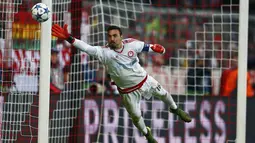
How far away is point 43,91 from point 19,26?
1.41 meters

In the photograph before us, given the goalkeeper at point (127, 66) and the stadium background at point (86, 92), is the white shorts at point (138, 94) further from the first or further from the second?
the stadium background at point (86, 92)

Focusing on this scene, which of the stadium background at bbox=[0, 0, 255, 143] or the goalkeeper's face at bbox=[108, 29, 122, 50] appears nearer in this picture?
the goalkeeper's face at bbox=[108, 29, 122, 50]

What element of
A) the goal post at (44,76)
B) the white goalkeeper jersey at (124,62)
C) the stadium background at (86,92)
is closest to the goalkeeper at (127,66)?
the white goalkeeper jersey at (124,62)

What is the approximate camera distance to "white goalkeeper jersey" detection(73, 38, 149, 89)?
34.7ft

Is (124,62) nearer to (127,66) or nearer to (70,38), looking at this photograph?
(127,66)

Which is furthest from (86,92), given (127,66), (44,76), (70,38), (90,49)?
(70,38)

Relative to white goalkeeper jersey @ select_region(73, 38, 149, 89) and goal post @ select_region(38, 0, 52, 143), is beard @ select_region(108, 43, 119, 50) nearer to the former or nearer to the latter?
white goalkeeper jersey @ select_region(73, 38, 149, 89)

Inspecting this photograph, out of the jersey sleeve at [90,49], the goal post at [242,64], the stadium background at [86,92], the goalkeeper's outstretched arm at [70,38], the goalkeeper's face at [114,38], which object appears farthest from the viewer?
the stadium background at [86,92]

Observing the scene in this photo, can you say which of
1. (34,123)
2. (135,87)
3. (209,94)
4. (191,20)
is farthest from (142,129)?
(191,20)

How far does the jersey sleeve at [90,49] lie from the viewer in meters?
10.2

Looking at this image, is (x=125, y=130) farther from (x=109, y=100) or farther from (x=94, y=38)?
(x=94, y=38)

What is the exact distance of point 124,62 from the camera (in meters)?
10.6

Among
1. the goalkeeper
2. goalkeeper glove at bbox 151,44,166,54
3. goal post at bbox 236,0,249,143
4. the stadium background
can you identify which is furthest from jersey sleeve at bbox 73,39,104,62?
goal post at bbox 236,0,249,143

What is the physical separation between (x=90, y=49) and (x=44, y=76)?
0.65 metres
